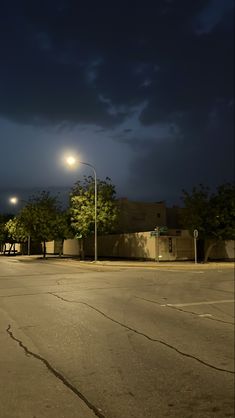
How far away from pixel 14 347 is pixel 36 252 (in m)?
68.0

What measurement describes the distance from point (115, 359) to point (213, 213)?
29.8 meters

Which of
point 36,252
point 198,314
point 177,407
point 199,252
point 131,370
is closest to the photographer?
point 177,407

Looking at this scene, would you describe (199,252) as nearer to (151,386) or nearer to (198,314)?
(198,314)

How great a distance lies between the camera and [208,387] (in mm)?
5902

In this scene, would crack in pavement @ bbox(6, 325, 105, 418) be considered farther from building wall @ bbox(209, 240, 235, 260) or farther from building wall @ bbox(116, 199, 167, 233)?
building wall @ bbox(116, 199, 167, 233)

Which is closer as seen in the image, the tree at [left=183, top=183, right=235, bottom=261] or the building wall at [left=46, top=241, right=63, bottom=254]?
the tree at [left=183, top=183, right=235, bottom=261]

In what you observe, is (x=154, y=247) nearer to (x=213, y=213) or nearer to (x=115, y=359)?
(x=213, y=213)

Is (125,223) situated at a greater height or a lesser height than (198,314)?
greater

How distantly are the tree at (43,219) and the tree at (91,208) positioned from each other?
4132 millimetres

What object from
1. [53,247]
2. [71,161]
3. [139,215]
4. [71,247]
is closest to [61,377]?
[71,161]

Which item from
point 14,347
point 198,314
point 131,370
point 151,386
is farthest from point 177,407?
point 198,314

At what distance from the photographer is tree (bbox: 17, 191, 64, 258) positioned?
45500 millimetres

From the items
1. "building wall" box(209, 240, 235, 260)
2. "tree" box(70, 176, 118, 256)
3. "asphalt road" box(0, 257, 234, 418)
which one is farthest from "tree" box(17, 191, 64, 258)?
"asphalt road" box(0, 257, 234, 418)

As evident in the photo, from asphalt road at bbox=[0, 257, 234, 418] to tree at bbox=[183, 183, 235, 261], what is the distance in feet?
76.0
